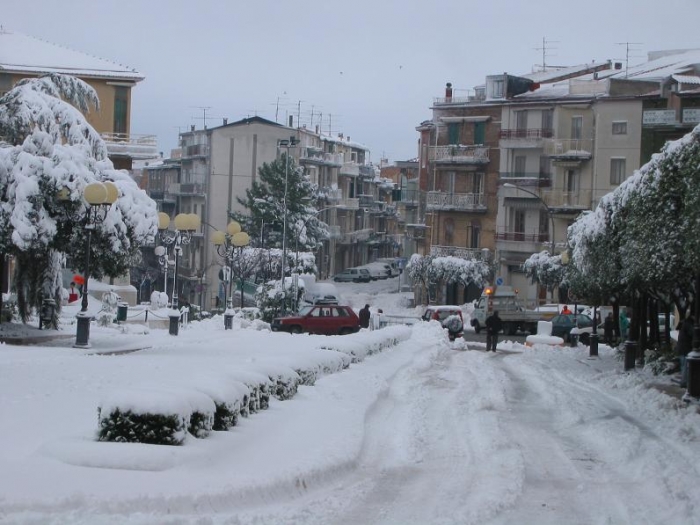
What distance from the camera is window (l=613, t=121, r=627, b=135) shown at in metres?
65.7

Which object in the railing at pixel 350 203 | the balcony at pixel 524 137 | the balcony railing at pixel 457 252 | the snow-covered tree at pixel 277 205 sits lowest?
the balcony railing at pixel 457 252

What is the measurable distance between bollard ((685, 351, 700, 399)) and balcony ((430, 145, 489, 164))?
53749 mm

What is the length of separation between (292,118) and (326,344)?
7872 cm

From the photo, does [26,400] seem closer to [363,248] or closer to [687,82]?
[687,82]

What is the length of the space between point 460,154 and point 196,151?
2877 centimetres

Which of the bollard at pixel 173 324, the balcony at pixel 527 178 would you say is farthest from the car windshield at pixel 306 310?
the balcony at pixel 527 178

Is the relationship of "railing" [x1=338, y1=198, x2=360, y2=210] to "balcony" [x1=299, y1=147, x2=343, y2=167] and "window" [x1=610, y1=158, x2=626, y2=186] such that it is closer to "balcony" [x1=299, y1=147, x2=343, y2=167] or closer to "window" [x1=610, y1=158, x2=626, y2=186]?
"balcony" [x1=299, y1=147, x2=343, y2=167]

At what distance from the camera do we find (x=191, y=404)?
11352 millimetres

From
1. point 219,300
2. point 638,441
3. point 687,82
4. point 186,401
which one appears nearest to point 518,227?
point 687,82

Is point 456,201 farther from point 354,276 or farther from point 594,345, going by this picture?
point 594,345

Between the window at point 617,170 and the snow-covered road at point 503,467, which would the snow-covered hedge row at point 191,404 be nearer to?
the snow-covered road at point 503,467

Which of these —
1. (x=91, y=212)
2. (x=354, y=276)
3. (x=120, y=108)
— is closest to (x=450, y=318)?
(x=120, y=108)

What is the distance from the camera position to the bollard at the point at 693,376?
68.2 ft

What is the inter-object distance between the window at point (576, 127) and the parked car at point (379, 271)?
3379 cm
